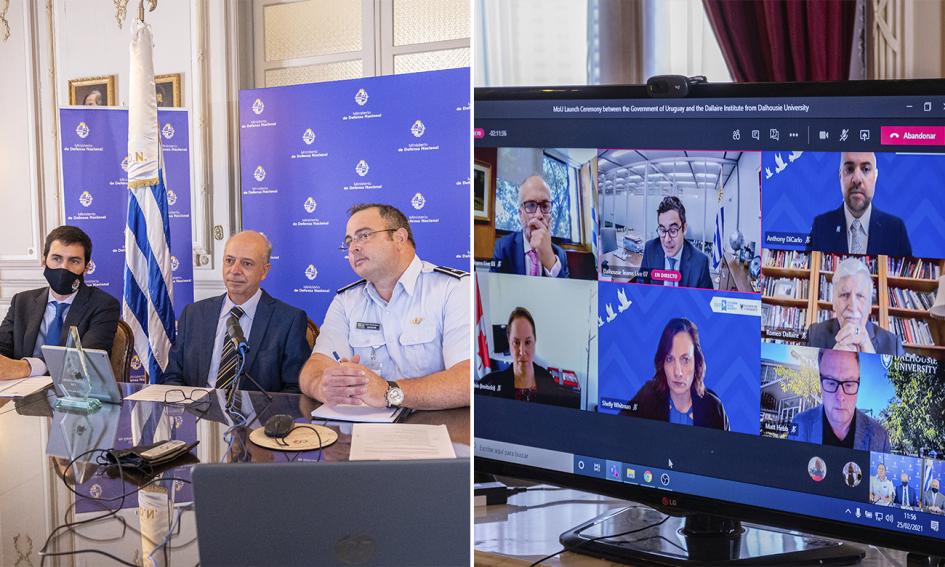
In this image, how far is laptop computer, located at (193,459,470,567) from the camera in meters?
0.71

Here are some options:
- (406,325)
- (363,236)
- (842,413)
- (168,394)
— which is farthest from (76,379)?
(363,236)

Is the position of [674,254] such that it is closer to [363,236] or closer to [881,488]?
[881,488]

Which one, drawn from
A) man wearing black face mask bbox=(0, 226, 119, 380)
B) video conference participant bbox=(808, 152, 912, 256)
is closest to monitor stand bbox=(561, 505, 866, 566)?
video conference participant bbox=(808, 152, 912, 256)

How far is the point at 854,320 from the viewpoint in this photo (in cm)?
76

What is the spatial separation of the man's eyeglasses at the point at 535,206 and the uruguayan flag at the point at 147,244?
6.09 ft

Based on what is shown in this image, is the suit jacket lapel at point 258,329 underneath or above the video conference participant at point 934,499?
underneath

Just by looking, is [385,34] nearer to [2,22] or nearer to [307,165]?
[307,165]

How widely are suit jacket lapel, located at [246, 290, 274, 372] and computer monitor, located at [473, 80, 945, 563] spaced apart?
1.70m

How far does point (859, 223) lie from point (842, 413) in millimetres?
185

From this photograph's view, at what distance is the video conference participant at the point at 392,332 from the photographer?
1730 mm

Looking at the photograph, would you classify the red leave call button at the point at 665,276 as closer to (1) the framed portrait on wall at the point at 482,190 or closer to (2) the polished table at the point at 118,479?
(1) the framed portrait on wall at the point at 482,190

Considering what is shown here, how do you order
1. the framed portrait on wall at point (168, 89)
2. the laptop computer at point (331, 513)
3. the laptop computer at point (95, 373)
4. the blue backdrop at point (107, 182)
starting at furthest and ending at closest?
the framed portrait on wall at point (168, 89) → the blue backdrop at point (107, 182) → the laptop computer at point (95, 373) → the laptop computer at point (331, 513)

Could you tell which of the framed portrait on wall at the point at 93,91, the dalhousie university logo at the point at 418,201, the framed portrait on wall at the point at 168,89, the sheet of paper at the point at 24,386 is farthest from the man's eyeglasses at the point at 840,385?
the dalhousie university logo at the point at 418,201

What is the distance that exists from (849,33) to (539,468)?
1.74m
